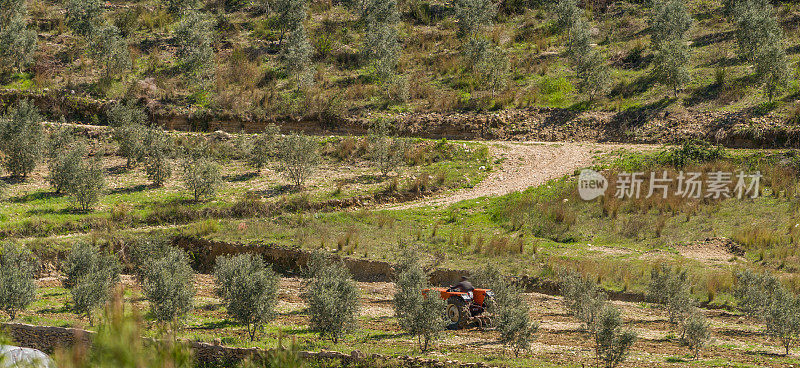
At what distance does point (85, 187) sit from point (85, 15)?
95.1 ft

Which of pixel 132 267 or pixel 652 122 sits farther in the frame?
pixel 652 122

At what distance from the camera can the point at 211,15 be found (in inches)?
2442

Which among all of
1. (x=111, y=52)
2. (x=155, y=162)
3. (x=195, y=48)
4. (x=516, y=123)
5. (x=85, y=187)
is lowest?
(x=85, y=187)

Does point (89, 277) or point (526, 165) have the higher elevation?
point (89, 277)

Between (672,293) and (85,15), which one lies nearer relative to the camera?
(672,293)

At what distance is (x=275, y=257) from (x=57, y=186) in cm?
1449

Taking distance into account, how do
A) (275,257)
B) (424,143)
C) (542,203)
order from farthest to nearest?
(424,143), (542,203), (275,257)

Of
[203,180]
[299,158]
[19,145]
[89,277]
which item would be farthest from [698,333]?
[19,145]

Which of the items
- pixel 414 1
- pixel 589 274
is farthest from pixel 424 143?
pixel 414 1

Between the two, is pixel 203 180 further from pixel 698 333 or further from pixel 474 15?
pixel 474 15

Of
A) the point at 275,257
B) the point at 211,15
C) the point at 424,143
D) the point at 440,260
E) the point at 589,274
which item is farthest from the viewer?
the point at 211,15

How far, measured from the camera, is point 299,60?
4944cm

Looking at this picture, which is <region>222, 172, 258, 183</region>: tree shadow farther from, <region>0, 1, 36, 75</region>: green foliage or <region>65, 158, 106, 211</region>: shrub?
<region>0, 1, 36, 75</region>: green foliage

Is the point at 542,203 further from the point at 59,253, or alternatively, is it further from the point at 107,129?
the point at 107,129
